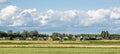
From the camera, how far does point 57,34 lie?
606 ft

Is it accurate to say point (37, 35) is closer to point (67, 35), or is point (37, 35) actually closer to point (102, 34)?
point (67, 35)

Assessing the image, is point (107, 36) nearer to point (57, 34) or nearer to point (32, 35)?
point (57, 34)

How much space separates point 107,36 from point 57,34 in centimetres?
2508

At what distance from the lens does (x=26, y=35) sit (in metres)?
199

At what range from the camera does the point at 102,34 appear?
196500 millimetres

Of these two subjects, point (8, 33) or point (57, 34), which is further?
point (8, 33)

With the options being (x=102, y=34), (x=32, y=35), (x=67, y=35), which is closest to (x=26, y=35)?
(x=32, y=35)

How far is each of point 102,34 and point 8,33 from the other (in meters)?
48.1

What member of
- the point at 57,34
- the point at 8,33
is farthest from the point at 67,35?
the point at 8,33

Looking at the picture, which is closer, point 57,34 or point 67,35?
point 57,34

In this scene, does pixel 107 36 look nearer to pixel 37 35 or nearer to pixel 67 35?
pixel 67 35

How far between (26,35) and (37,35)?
5738mm

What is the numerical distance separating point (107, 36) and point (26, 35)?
41635mm

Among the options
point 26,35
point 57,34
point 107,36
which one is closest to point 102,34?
point 107,36
